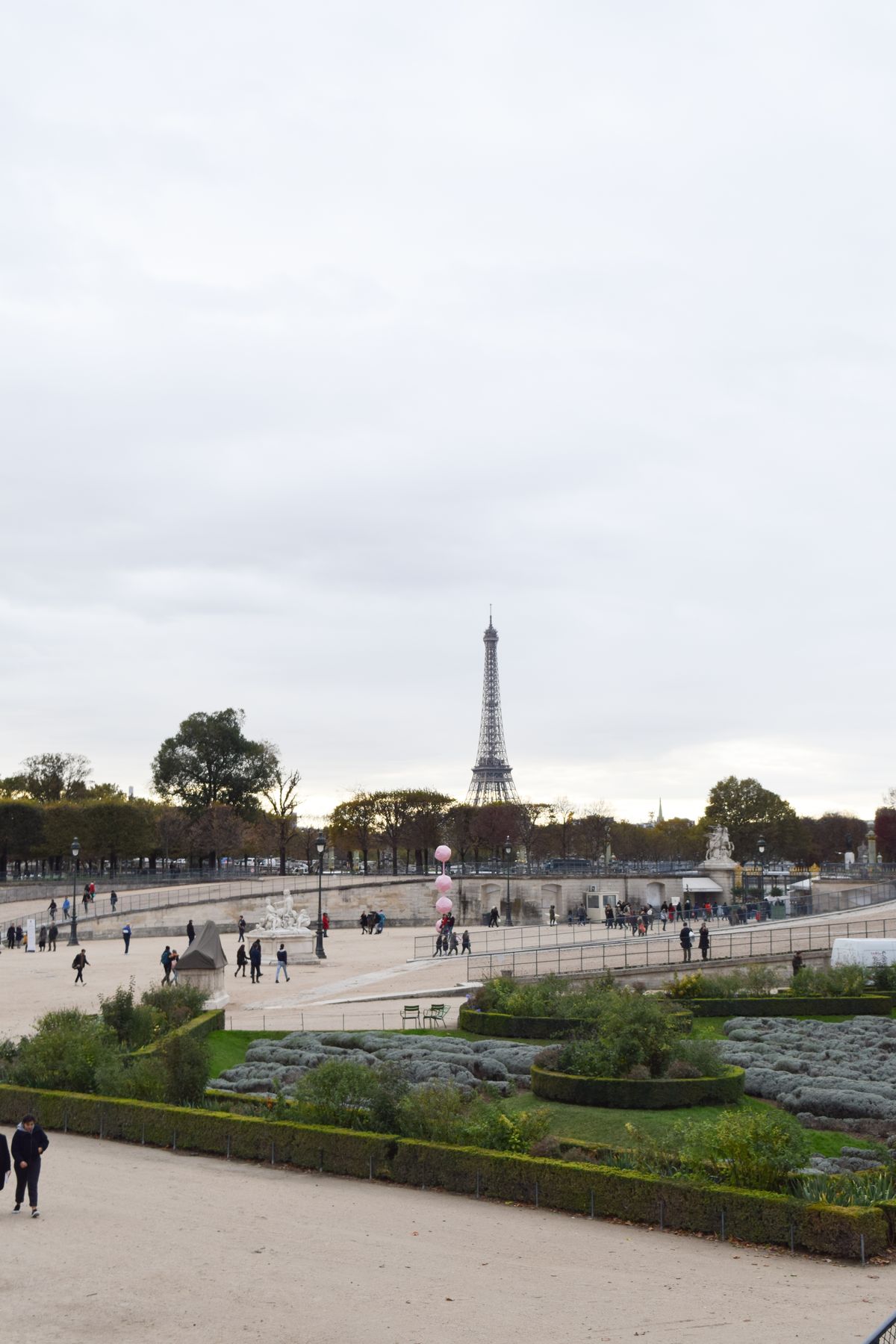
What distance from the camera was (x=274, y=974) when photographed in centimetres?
4316

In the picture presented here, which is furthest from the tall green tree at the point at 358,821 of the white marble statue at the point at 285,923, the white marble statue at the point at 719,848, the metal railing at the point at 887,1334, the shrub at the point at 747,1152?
the metal railing at the point at 887,1334

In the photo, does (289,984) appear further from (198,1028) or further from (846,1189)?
(846,1189)

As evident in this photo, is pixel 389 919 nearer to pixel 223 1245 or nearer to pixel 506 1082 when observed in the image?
pixel 506 1082

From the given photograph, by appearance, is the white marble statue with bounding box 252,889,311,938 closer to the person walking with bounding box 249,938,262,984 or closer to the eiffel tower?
the person walking with bounding box 249,938,262,984

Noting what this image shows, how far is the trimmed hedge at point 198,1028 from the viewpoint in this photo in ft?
79.4

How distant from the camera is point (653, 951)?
1700 inches

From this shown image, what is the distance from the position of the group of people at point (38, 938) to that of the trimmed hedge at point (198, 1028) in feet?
65.2

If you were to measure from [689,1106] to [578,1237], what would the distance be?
32.2 feet

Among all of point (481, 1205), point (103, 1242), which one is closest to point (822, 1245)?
point (481, 1205)

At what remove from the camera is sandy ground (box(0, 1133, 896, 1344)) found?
36.3ft

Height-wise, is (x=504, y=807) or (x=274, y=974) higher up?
(x=504, y=807)

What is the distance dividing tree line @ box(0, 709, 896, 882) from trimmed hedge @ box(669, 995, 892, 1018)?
2120 inches

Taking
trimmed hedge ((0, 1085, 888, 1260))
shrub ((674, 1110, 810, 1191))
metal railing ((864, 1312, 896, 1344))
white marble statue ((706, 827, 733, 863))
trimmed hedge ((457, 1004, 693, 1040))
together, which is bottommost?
trimmed hedge ((457, 1004, 693, 1040))

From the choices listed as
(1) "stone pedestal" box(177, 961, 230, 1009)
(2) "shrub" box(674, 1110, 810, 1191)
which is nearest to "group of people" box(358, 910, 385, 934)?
(1) "stone pedestal" box(177, 961, 230, 1009)
